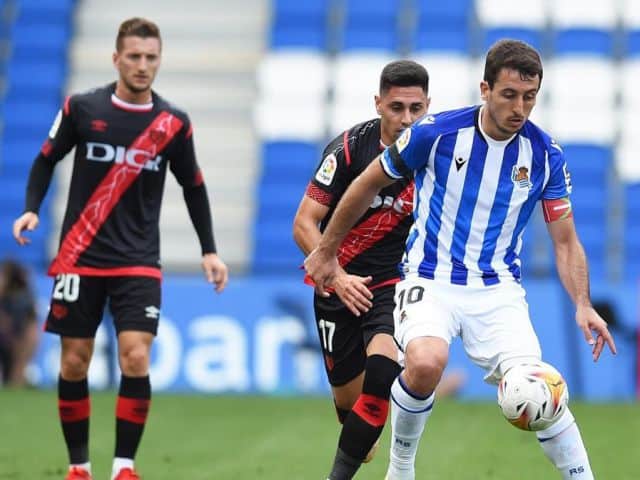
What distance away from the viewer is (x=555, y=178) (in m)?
6.21

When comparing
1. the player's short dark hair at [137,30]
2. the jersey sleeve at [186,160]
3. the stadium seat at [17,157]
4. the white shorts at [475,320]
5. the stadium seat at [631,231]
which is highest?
the player's short dark hair at [137,30]

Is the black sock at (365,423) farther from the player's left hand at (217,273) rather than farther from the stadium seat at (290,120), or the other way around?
the stadium seat at (290,120)

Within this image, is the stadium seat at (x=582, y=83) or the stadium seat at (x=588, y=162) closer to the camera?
the stadium seat at (x=588, y=162)

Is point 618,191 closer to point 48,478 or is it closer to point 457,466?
point 457,466

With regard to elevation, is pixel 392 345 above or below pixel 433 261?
below

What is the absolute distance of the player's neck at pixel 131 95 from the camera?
25.1 feet

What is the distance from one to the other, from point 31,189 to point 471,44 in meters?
12.6

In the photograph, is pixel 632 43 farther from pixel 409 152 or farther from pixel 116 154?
pixel 409 152

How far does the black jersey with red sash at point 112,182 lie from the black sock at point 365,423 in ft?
5.39

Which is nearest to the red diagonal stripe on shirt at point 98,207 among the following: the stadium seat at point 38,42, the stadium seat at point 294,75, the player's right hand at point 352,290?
the player's right hand at point 352,290

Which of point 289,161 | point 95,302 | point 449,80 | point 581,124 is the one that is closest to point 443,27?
point 449,80

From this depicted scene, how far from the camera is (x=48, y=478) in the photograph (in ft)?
25.2

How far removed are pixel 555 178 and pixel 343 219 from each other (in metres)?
0.98

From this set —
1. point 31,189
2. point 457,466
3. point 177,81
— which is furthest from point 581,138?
point 31,189
